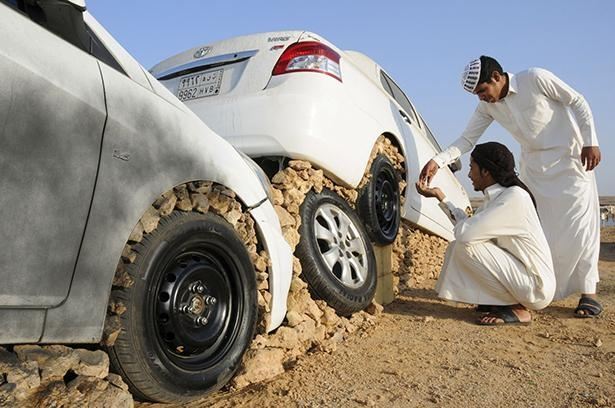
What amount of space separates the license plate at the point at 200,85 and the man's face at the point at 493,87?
213cm

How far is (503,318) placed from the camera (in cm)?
382

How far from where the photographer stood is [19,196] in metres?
1.52

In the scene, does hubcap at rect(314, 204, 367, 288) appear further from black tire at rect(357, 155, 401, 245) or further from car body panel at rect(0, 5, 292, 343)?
car body panel at rect(0, 5, 292, 343)

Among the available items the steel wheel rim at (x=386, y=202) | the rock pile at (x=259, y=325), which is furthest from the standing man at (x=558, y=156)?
the rock pile at (x=259, y=325)

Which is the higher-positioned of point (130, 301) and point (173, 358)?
point (130, 301)

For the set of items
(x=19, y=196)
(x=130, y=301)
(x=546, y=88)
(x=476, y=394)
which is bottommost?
(x=476, y=394)

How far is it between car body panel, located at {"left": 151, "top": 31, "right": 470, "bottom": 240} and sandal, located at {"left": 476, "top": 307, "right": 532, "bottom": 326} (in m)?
1.31

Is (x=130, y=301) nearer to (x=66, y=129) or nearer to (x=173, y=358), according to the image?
(x=173, y=358)

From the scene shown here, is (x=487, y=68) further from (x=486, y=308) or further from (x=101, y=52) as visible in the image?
(x=101, y=52)

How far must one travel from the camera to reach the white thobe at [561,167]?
4285mm

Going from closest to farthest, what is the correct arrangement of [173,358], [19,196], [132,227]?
[19,196]
[132,227]
[173,358]

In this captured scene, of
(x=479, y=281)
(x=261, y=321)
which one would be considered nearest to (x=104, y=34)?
(x=261, y=321)

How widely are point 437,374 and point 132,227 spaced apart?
1.68 meters

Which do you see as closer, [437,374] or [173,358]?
[173,358]
